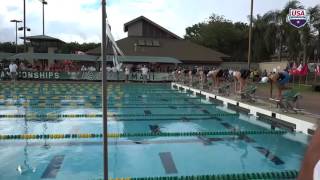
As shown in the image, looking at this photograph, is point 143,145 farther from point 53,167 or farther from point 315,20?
point 315,20

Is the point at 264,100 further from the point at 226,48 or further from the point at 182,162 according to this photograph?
the point at 226,48

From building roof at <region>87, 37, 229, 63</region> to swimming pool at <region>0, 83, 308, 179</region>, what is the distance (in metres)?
25.7

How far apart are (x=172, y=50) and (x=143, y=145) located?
108ft

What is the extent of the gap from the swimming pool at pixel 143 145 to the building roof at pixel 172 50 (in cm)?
2568

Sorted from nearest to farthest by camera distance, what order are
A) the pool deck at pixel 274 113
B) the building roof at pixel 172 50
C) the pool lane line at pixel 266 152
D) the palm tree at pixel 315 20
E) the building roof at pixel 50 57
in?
the pool lane line at pixel 266 152
the pool deck at pixel 274 113
the building roof at pixel 50 57
the palm tree at pixel 315 20
the building roof at pixel 172 50

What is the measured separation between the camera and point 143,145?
761 cm

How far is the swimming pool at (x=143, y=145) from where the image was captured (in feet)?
19.7

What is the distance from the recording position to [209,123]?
10383 mm

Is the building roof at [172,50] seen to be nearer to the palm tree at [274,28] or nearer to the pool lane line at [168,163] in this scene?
the palm tree at [274,28]

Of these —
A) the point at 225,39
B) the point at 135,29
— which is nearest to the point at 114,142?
the point at 135,29

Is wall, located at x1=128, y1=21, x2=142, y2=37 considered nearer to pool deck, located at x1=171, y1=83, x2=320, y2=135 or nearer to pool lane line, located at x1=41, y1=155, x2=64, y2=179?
pool deck, located at x1=171, y1=83, x2=320, y2=135

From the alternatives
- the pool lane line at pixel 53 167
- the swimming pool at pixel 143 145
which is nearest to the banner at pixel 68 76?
the swimming pool at pixel 143 145

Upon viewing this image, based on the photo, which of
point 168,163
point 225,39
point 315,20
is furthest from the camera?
point 225,39

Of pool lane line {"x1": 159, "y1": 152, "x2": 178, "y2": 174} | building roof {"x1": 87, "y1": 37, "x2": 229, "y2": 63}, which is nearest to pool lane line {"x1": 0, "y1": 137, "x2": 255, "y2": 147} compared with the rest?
pool lane line {"x1": 159, "y1": 152, "x2": 178, "y2": 174}
